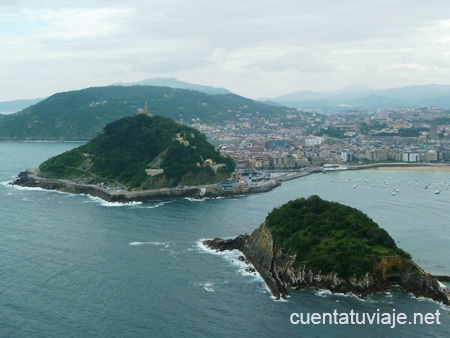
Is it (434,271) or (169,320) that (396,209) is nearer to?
(434,271)

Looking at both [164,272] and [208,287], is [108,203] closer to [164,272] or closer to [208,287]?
[164,272]

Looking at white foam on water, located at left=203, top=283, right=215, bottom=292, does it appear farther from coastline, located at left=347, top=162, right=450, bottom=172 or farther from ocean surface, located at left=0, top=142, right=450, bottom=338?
coastline, located at left=347, top=162, right=450, bottom=172

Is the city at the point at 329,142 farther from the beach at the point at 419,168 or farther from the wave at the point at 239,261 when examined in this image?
the wave at the point at 239,261

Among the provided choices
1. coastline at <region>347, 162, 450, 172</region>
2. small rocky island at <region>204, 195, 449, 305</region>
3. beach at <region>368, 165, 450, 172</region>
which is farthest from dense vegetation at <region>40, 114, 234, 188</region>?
small rocky island at <region>204, 195, 449, 305</region>

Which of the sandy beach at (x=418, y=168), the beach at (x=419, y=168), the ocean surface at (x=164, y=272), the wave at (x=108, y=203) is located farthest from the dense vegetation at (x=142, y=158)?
the beach at (x=419, y=168)

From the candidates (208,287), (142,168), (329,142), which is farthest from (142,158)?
(329,142)

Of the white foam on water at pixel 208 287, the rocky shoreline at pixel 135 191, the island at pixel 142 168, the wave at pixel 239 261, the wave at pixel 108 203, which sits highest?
the island at pixel 142 168
